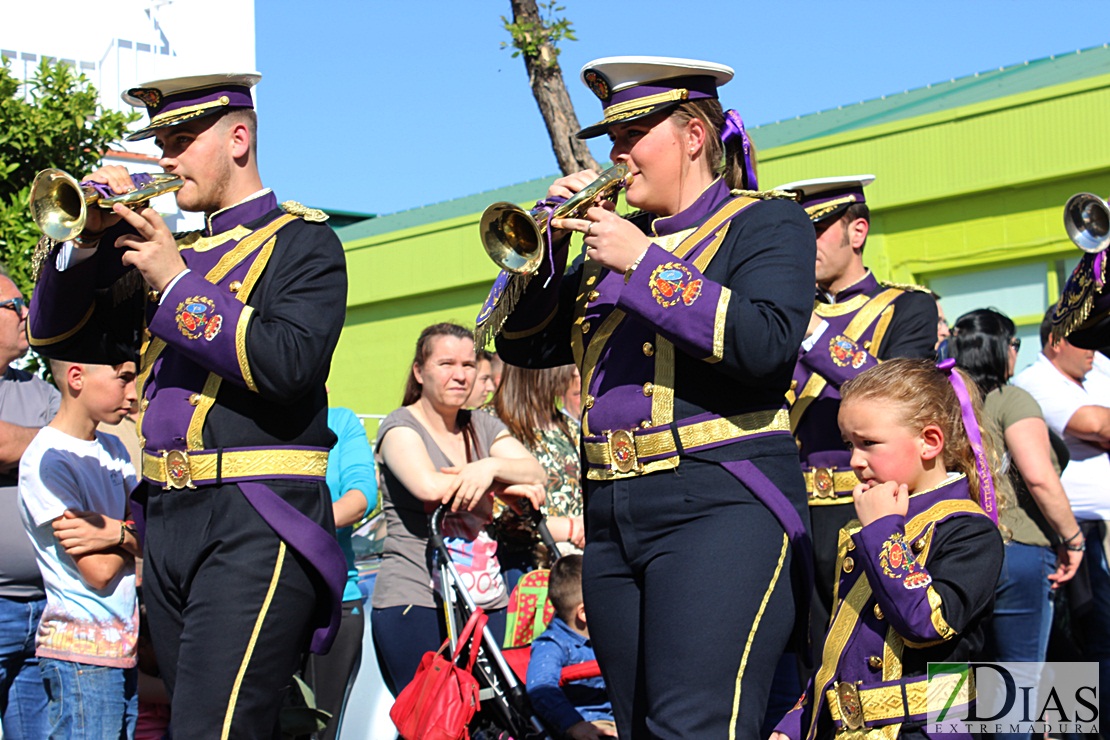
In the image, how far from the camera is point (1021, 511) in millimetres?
6352

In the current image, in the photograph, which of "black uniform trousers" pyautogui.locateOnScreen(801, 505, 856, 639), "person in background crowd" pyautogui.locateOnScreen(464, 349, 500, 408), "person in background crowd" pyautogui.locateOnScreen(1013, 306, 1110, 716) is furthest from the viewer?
"person in background crowd" pyautogui.locateOnScreen(464, 349, 500, 408)

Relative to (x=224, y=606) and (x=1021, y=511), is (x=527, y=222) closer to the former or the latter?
(x=224, y=606)

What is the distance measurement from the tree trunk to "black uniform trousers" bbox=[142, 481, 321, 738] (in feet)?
16.7

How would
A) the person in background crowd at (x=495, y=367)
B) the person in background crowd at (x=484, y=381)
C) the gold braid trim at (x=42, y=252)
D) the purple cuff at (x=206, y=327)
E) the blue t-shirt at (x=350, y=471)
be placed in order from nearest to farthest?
the purple cuff at (x=206, y=327), the gold braid trim at (x=42, y=252), the blue t-shirt at (x=350, y=471), the person in background crowd at (x=495, y=367), the person in background crowd at (x=484, y=381)

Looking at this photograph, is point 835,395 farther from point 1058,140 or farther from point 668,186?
point 1058,140

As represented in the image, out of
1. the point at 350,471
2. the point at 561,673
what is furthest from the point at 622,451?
the point at 350,471

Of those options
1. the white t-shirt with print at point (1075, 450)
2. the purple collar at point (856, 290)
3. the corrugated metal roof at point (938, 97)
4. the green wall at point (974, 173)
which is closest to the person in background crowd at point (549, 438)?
the purple collar at point (856, 290)

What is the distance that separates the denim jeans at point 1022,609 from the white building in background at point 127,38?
6.61 meters

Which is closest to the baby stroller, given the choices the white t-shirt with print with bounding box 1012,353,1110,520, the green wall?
the white t-shirt with print with bounding box 1012,353,1110,520

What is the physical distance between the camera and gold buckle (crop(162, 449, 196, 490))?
367cm

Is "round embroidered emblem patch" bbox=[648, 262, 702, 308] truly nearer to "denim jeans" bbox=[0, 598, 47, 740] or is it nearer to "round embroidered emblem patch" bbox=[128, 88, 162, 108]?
"round embroidered emblem patch" bbox=[128, 88, 162, 108]

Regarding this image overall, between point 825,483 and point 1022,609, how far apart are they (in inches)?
62.2

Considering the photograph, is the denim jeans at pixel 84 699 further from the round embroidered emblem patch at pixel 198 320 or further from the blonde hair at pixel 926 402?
the blonde hair at pixel 926 402

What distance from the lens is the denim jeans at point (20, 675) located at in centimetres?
520
